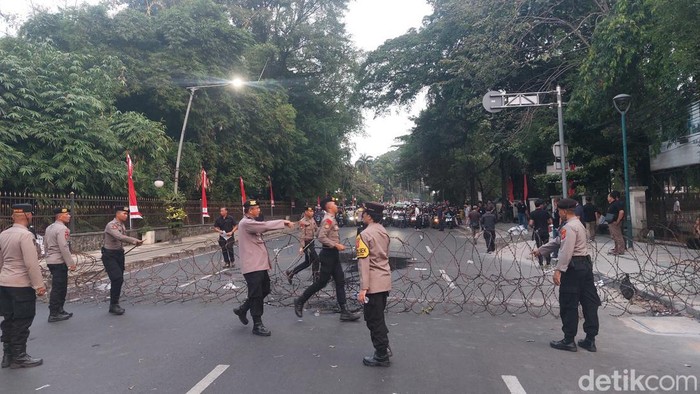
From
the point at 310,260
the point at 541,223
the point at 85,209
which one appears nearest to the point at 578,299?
the point at 310,260

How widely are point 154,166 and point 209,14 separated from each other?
1070cm

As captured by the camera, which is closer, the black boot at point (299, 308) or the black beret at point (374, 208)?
the black beret at point (374, 208)

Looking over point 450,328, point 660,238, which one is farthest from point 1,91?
point 660,238

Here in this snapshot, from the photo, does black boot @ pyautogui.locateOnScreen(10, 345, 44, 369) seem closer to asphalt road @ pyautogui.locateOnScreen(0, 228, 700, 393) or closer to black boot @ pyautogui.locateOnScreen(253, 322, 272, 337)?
asphalt road @ pyautogui.locateOnScreen(0, 228, 700, 393)

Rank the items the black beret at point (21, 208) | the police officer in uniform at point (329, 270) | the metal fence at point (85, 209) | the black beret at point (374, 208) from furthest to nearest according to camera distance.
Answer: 1. the metal fence at point (85, 209)
2. the police officer in uniform at point (329, 270)
3. the black beret at point (21, 208)
4. the black beret at point (374, 208)

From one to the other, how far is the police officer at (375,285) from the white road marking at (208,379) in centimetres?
145

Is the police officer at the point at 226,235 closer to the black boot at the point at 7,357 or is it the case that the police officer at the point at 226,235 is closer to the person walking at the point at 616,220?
the black boot at the point at 7,357

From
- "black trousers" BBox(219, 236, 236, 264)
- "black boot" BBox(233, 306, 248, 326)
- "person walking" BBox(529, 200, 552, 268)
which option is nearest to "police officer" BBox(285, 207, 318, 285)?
"black boot" BBox(233, 306, 248, 326)

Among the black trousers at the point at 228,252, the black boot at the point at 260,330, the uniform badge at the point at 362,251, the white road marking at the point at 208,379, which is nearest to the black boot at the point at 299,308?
the black boot at the point at 260,330

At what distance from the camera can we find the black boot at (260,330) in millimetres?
6281

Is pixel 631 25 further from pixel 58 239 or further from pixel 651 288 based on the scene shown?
pixel 58 239

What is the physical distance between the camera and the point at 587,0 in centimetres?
1872

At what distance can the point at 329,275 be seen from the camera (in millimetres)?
7254

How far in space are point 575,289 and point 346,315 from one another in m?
3.09
